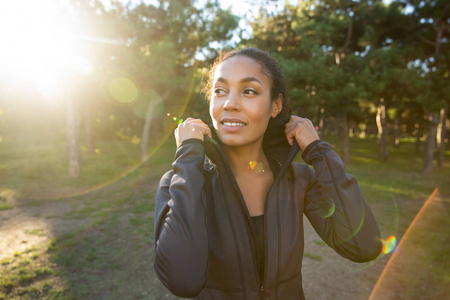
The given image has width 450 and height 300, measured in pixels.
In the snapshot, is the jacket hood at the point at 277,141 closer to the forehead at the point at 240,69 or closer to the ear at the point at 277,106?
the ear at the point at 277,106

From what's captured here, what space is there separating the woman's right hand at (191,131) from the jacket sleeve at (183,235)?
0.21 meters

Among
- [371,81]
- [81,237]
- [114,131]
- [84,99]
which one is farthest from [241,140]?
[114,131]

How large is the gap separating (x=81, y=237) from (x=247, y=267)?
677cm

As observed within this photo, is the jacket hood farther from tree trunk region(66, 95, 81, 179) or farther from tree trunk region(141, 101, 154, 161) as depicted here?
tree trunk region(141, 101, 154, 161)

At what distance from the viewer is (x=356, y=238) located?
6.05 ft

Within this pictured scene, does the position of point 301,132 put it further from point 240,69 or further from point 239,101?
point 240,69

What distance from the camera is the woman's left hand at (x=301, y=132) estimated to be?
2.16 m

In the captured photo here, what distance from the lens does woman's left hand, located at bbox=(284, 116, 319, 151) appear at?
7.09 feet

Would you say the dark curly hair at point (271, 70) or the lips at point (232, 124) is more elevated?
the dark curly hair at point (271, 70)

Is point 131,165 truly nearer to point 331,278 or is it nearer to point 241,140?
point 331,278


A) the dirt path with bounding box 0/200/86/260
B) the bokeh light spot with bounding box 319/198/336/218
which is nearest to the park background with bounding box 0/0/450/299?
the dirt path with bounding box 0/200/86/260

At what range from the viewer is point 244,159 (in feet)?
7.16

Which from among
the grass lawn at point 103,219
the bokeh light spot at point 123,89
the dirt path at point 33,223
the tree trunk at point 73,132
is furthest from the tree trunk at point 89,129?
the dirt path at point 33,223

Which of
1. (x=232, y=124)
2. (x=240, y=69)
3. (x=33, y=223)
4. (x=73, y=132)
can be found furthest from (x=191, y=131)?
(x=73, y=132)
